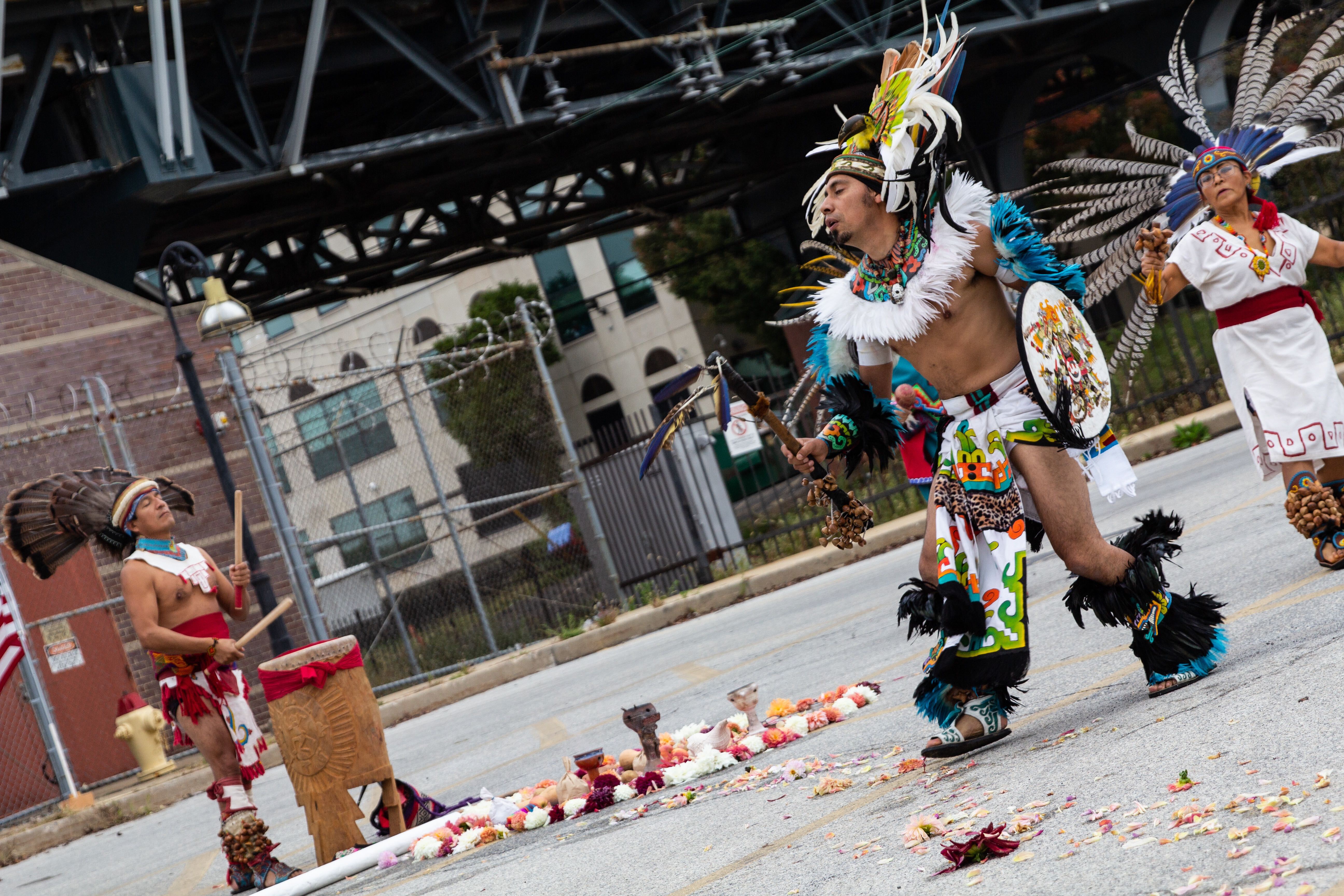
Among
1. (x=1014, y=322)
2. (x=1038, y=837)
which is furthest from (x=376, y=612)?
(x=1038, y=837)

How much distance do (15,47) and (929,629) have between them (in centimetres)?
1167

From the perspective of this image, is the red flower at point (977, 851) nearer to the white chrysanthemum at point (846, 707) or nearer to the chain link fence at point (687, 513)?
the white chrysanthemum at point (846, 707)

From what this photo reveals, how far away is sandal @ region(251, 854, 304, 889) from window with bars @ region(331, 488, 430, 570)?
13338 mm

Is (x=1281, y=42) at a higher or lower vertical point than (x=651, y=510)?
higher

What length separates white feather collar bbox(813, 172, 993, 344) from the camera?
15.4 ft

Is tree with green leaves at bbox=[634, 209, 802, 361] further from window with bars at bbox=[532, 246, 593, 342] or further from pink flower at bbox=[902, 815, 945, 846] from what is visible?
pink flower at bbox=[902, 815, 945, 846]

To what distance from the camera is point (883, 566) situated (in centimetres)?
1250

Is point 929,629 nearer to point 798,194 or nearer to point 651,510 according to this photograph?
point 651,510

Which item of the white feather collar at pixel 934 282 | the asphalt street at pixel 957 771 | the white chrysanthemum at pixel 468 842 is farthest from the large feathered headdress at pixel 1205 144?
the white chrysanthemum at pixel 468 842

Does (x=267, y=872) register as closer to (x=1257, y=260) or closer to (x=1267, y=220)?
(x=1257, y=260)

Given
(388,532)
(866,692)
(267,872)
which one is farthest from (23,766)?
(388,532)

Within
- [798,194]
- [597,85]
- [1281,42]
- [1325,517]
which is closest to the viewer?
[1325,517]

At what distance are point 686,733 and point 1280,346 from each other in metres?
3.21

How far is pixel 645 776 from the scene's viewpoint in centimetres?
576
